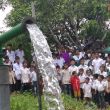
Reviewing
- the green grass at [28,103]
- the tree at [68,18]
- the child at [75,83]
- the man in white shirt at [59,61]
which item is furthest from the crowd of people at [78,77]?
the tree at [68,18]

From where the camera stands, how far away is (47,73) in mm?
2777

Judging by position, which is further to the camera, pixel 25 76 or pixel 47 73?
pixel 25 76

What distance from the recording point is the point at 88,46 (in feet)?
72.5

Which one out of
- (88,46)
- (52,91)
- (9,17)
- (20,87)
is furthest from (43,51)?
(88,46)

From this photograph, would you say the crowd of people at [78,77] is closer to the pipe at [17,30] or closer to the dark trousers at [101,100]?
the dark trousers at [101,100]

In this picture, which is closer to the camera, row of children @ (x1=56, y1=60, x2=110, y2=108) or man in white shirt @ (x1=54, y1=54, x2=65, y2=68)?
row of children @ (x1=56, y1=60, x2=110, y2=108)

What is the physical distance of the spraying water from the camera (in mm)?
2686

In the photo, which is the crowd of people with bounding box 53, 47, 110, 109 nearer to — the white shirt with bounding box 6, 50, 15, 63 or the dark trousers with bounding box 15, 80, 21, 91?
the dark trousers with bounding box 15, 80, 21, 91

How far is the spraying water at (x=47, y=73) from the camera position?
2686 millimetres

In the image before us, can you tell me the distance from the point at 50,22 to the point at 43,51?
16707 millimetres

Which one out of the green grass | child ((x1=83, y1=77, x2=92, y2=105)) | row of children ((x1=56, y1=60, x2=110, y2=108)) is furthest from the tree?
the green grass

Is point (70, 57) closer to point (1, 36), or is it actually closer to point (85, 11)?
point (85, 11)

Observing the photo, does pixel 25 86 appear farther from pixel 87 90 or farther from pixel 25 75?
pixel 87 90

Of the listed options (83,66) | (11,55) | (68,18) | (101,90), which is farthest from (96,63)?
(68,18)
